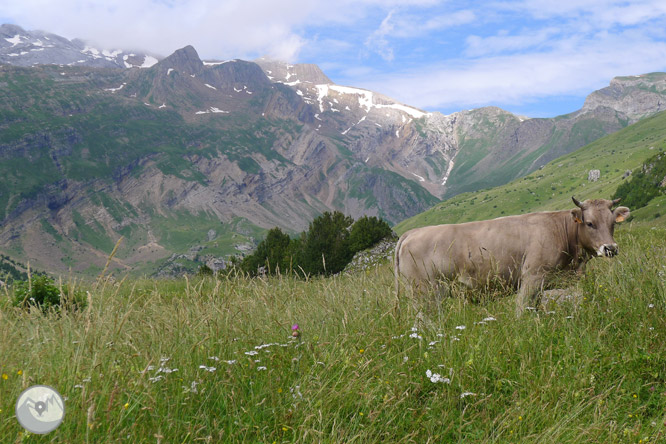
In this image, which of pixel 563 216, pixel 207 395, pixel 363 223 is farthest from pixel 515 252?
pixel 363 223

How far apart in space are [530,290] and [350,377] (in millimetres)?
5639

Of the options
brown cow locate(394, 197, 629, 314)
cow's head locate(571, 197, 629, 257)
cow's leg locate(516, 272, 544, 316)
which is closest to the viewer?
cow's leg locate(516, 272, 544, 316)

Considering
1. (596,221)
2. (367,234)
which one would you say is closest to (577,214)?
(596,221)

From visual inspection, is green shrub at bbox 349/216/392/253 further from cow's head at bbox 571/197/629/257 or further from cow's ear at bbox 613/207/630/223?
cow's ear at bbox 613/207/630/223

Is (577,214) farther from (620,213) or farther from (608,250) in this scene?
(608,250)

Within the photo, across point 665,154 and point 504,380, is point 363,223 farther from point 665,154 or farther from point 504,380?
point 665,154

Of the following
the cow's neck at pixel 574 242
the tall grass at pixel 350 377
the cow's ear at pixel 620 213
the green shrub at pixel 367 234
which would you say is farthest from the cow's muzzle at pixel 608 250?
the green shrub at pixel 367 234

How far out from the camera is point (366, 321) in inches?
255

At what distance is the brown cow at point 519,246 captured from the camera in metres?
9.55

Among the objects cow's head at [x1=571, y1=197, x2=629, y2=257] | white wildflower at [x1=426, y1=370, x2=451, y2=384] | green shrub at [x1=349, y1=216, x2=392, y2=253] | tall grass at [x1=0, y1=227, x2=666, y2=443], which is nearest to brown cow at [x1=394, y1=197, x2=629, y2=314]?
cow's head at [x1=571, y1=197, x2=629, y2=257]

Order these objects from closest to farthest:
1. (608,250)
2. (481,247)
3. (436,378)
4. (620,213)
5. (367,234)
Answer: (436,378)
(608,250)
(481,247)
(620,213)
(367,234)

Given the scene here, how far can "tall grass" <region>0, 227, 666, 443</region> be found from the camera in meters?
3.98

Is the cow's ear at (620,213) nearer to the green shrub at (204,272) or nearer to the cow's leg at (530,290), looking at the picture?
the cow's leg at (530,290)

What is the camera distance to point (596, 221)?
Result: 9859mm
